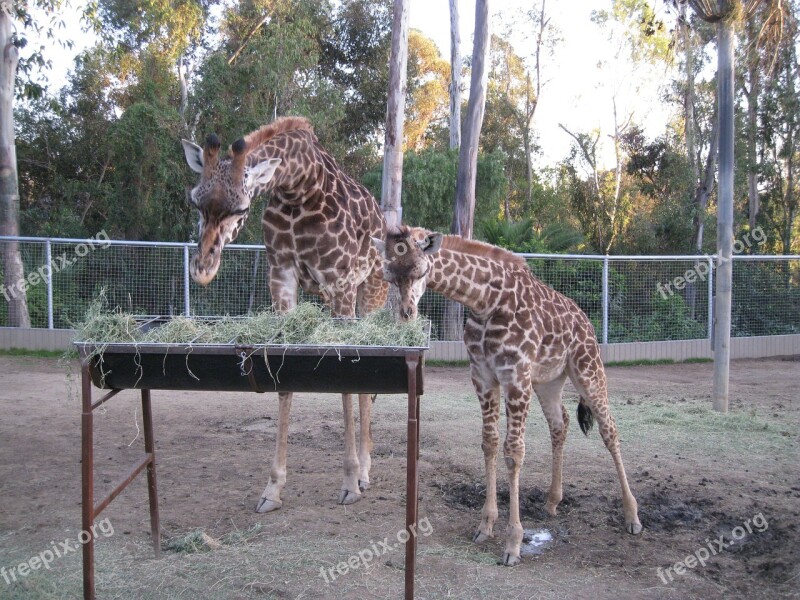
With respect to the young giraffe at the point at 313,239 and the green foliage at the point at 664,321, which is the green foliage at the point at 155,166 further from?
the young giraffe at the point at 313,239

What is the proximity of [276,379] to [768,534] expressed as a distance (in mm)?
3729

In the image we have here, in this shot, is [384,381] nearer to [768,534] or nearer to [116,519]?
[116,519]

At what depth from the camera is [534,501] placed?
19.3 ft

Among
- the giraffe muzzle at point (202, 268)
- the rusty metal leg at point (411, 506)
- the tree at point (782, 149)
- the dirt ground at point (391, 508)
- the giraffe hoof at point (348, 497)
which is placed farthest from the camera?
the tree at point (782, 149)

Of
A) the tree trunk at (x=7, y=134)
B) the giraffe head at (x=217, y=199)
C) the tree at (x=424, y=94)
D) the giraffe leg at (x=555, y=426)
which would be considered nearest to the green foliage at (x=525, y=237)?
the giraffe leg at (x=555, y=426)

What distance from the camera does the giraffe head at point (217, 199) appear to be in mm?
4273

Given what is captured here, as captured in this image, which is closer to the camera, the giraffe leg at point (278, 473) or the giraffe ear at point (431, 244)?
the giraffe ear at point (431, 244)

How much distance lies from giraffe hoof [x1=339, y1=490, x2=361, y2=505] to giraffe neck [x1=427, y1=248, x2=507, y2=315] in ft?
6.12

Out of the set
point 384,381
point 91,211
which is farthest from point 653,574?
point 91,211

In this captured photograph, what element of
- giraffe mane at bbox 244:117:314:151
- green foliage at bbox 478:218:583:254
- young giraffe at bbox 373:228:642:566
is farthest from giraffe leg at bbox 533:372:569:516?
green foliage at bbox 478:218:583:254

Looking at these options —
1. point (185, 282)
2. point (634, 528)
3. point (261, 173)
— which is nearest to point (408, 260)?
point (261, 173)

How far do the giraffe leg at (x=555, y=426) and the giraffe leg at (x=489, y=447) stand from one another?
2.17 ft

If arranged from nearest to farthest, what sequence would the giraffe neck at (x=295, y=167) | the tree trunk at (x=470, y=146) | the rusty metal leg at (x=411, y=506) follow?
the rusty metal leg at (x=411, y=506) → the giraffe neck at (x=295, y=167) → the tree trunk at (x=470, y=146)

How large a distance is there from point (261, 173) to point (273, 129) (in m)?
0.77
